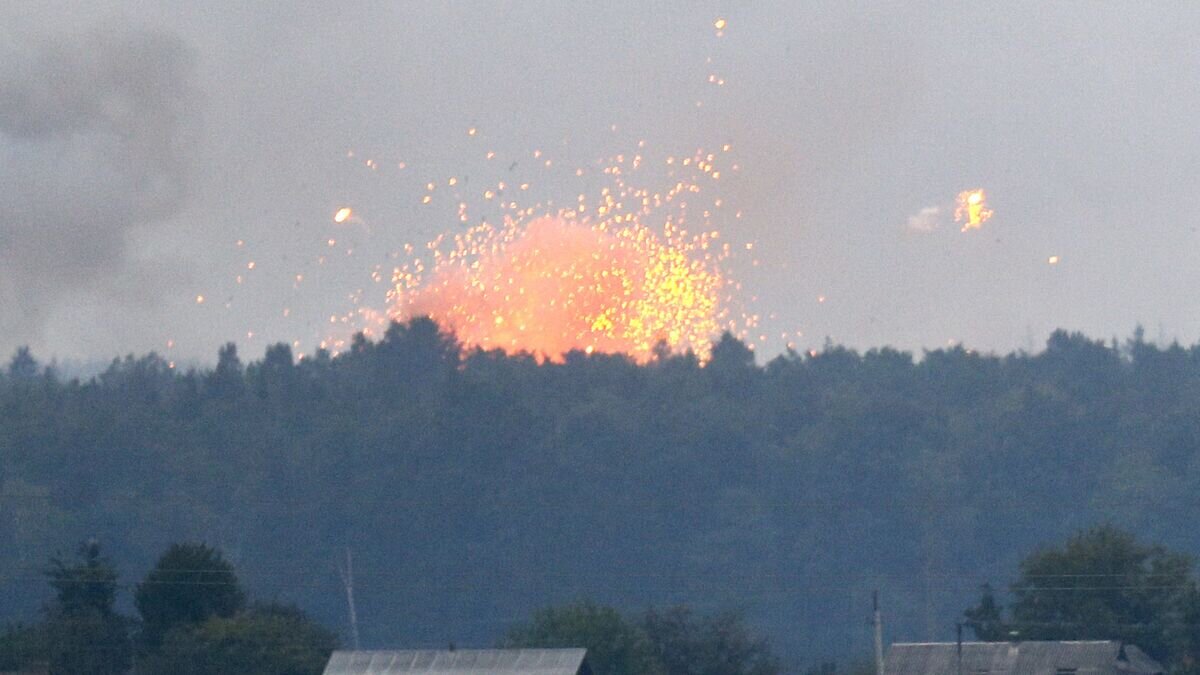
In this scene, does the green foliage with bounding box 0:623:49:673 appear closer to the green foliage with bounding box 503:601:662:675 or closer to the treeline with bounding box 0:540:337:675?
the treeline with bounding box 0:540:337:675

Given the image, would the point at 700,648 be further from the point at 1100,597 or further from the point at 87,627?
the point at 87,627

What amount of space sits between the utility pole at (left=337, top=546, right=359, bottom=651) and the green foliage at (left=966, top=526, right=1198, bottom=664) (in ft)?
177

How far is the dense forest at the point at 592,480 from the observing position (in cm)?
15600

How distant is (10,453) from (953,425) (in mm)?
68888

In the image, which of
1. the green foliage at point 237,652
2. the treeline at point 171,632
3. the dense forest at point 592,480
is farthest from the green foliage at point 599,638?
the dense forest at point 592,480

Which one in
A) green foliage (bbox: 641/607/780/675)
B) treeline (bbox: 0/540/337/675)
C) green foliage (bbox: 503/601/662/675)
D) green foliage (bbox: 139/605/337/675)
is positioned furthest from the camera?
green foliage (bbox: 641/607/780/675)

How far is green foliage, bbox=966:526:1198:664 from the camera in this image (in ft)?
312

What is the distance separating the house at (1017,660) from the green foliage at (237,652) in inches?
807

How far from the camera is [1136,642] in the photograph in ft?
307

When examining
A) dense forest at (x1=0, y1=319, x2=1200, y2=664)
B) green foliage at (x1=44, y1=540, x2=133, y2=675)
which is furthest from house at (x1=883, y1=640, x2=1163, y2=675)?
dense forest at (x1=0, y1=319, x2=1200, y2=664)

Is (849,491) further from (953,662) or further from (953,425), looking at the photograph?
(953,662)

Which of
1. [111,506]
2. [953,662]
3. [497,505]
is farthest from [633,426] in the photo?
[953,662]

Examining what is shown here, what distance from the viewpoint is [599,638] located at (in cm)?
9150

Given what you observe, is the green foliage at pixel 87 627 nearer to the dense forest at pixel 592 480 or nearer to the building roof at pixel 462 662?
the building roof at pixel 462 662
